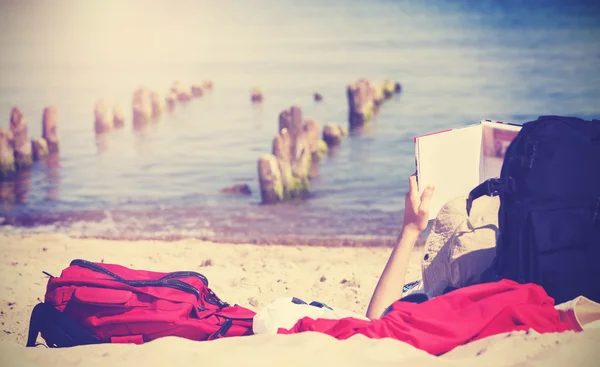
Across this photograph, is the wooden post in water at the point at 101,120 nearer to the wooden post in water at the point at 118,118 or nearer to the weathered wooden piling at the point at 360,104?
the wooden post in water at the point at 118,118

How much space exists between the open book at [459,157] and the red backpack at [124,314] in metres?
1.13

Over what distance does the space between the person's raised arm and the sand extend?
0.58 metres

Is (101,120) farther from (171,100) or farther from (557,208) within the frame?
(557,208)

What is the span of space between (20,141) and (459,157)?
934cm

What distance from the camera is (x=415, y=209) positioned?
3.61 m

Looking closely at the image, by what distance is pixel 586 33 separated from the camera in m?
20.3

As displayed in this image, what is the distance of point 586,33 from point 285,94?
29.1ft

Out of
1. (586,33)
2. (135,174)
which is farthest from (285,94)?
(586,33)

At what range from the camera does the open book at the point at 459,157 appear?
3744mm

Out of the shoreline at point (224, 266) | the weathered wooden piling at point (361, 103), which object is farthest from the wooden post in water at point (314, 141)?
the shoreline at point (224, 266)

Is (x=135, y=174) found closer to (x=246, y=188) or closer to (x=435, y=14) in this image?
(x=246, y=188)

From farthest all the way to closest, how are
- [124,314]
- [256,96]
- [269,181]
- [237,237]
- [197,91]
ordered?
[197,91] < [256,96] < [269,181] < [237,237] < [124,314]

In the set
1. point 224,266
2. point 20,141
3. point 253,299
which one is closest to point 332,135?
point 20,141

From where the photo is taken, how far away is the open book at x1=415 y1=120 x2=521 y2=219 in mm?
3744
